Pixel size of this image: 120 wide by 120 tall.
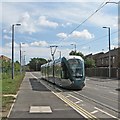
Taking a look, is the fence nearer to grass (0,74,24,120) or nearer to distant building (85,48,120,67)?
distant building (85,48,120,67)

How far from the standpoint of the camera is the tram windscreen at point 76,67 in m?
33.1

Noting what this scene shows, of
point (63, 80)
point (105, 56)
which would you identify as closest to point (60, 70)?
point (63, 80)

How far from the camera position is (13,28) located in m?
51.6

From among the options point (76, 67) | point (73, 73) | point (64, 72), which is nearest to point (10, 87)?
point (64, 72)

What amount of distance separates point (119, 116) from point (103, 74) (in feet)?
241

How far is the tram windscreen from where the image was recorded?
33.1 m

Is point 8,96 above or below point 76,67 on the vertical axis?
below

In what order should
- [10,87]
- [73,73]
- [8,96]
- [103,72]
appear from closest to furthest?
[8,96] < [73,73] < [10,87] < [103,72]

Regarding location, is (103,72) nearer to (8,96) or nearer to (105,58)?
(105,58)

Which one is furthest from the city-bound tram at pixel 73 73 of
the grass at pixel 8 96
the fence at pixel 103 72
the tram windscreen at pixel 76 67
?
the fence at pixel 103 72

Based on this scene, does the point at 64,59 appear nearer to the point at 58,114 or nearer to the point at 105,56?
the point at 58,114

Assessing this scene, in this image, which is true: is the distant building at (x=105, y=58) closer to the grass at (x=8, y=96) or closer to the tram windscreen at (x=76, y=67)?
the grass at (x=8, y=96)

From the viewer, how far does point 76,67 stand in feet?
110

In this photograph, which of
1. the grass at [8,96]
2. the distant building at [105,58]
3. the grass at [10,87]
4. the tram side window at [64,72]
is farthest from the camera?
the distant building at [105,58]
